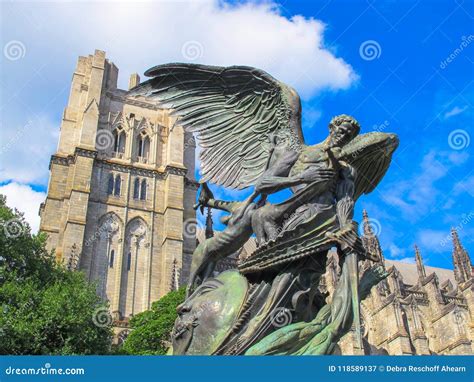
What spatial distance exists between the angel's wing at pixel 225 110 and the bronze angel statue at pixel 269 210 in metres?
0.01

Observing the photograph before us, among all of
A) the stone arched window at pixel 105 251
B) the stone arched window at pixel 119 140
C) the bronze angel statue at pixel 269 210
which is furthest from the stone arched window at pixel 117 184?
the bronze angel statue at pixel 269 210

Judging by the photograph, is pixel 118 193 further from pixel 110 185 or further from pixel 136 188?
pixel 136 188

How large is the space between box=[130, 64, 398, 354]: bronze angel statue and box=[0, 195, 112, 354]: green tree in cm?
1466

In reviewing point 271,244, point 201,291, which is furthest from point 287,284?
point 201,291

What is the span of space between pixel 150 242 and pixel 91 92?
1593 cm

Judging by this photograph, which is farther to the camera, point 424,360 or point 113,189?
point 113,189

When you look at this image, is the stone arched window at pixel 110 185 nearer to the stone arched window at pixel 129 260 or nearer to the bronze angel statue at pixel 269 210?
the stone arched window at pixel 129 260

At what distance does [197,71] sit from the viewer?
293 inches

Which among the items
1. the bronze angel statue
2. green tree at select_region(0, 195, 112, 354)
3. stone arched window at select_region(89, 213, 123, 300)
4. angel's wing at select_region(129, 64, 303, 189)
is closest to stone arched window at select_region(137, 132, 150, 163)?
stone arched window at select_region(89, 213, 123, 300)

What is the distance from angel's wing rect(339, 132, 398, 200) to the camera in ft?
21.5

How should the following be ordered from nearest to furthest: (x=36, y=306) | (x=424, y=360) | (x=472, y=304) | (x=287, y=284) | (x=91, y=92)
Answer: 1. (x=424, y=360)
2. (x=287, y=284)
3. (x=36, y=306)
4. (x=472, y=304)
5. (x=91, y=92)

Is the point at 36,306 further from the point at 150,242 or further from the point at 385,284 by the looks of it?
the point at 385,284

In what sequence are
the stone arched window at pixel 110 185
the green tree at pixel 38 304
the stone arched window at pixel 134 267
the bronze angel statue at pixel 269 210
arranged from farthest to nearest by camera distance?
the stone arched window at pixel 110 185
the stone arched window at pixel 134 267
the green tree at pixel 38 304
the bronze angel statue at pixel 269 210

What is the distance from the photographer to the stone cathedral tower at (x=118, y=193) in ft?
149
